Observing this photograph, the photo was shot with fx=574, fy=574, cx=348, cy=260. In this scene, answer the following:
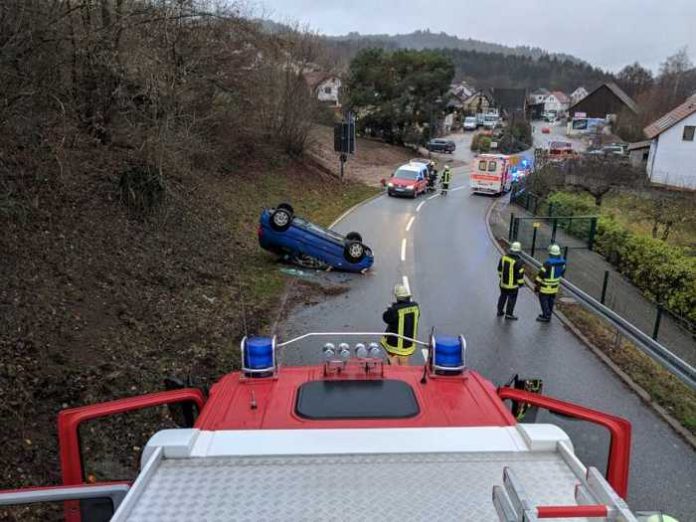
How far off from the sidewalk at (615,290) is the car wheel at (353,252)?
581 cm

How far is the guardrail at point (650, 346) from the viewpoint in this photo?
8703mm

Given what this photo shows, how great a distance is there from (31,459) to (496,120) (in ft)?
325

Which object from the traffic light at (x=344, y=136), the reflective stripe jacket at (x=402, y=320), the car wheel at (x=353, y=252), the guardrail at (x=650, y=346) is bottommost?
the car wheel at (x=353, y=252)

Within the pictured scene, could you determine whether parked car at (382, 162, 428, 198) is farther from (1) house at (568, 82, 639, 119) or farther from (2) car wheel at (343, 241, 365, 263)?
(1) house at (568, 82, 639, 119)

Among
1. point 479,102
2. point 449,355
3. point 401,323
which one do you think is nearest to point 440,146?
point 401,323

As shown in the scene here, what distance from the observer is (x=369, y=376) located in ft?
15.7

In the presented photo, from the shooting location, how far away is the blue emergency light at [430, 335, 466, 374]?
4887 mm

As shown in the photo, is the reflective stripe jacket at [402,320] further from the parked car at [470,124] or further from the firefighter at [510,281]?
the parked car at [470,124]

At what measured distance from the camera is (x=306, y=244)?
1609 centimetres

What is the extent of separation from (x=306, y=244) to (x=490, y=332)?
19.8 feet

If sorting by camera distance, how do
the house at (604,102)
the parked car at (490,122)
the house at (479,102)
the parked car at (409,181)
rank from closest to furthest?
the parked car at (409,181) → the parked car at (490,122) → the house at (604,102) → the house at (479,102)

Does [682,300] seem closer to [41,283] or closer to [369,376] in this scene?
[369,376]

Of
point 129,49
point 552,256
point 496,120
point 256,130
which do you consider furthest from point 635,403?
point 496,120

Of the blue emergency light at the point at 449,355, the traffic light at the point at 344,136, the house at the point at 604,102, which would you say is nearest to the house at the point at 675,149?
the traffic light at the point at 344,136
